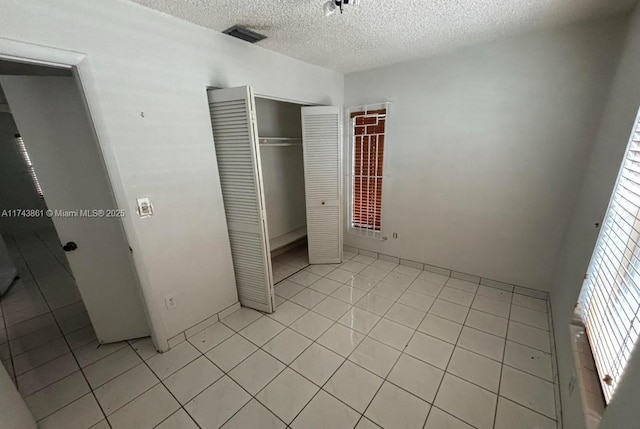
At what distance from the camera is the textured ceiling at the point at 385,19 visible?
1.70 metres

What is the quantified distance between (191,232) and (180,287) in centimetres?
48

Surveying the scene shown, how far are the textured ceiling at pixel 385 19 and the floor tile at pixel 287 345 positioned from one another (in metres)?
2.61

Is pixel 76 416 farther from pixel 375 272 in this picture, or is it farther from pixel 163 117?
pixel 375 272

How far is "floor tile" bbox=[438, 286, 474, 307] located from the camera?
8.77 ft

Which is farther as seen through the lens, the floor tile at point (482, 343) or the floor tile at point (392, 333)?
the floor tile at point (392, 333)

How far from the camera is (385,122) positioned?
319 centimetres

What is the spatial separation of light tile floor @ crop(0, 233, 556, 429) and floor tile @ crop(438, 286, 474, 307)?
2cm

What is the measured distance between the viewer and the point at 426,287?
2.97 m

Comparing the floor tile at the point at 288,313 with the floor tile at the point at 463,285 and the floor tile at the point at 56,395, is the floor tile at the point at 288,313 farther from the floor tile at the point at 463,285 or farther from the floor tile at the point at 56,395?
the floor tile at the point at 463,285

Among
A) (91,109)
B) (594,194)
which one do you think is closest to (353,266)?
(594,194)

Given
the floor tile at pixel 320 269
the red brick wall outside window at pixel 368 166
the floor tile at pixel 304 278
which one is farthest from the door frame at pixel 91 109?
the red brick wall outside window at pixel 368 166

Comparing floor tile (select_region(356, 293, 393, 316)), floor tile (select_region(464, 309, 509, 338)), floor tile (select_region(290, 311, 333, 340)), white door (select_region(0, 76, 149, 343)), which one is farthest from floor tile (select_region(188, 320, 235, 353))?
floor tile (select_region(464, 309, 509, 338))

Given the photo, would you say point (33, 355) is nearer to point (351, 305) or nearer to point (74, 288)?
point (74, 288)

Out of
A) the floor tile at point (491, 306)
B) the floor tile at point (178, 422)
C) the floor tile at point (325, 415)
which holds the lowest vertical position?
the floor tile at point (491, 306)
